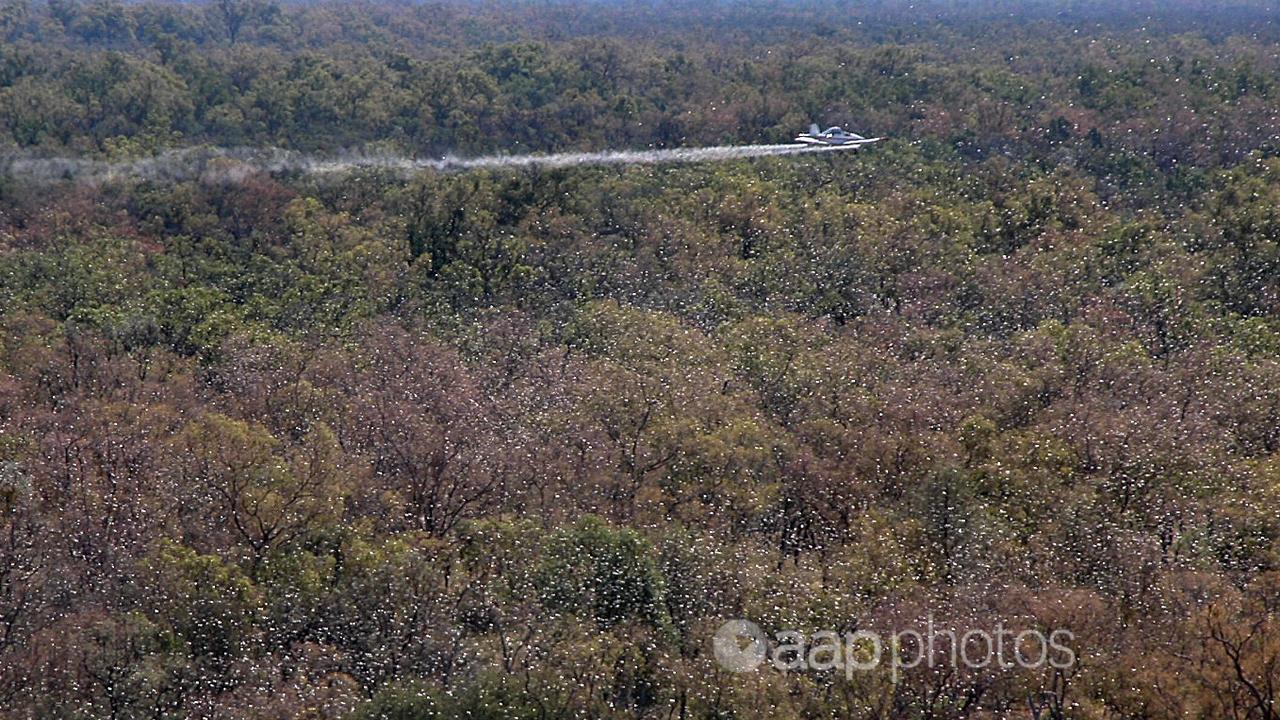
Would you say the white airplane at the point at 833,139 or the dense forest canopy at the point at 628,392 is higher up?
the white airplane at the point at 833,139

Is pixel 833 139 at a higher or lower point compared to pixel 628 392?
higher

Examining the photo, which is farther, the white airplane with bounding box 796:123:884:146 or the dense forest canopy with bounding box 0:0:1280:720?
the white airplane with bounding box 796:123:884:146

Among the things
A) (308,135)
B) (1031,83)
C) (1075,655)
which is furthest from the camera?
(1031,83)

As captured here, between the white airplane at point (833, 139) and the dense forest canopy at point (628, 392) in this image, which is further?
the white airplane at point (833, 139)

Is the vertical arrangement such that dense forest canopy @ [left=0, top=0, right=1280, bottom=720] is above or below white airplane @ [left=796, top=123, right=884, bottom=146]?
below

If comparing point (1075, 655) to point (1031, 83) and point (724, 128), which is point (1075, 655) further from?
point (1031, 83)

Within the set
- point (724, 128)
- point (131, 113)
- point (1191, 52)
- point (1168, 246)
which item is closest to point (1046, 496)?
point (1168, 246)

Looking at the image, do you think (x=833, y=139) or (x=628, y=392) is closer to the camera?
(x=628, y=392)

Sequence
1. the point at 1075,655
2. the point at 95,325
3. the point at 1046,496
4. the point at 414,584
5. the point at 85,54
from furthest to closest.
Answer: the point at 85,54 → the point at 95,325 → the point at 1046,496 → the point at 414,584 → the point at 1075,655
